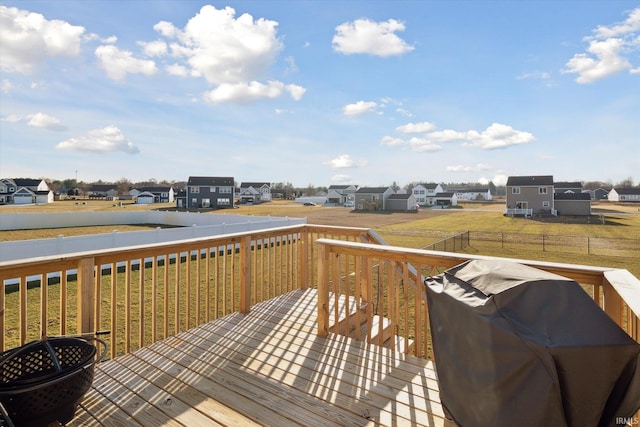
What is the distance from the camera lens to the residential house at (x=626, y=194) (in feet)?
209

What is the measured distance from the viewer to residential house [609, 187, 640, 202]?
6359 cm

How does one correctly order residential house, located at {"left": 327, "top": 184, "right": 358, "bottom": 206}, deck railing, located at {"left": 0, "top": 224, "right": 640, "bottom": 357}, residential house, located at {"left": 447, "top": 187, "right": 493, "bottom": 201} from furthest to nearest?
residential house, located at {"left": 447, "top": 187, "right": 493, "bottom": 201} → residential house, located at {"left": 327, "top": 184, "right": 358, "bottom": 206} → deck railing, located at {"left": 0, "top": 224, "right": 640, "bottom": 357}

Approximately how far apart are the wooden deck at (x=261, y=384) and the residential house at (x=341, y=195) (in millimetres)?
53553

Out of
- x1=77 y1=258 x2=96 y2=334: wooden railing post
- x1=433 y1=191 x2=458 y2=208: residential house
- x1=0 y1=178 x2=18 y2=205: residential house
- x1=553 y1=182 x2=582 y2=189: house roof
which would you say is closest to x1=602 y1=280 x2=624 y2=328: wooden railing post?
x1=77 y1=258 x2=96 y2=334: wooden railing post

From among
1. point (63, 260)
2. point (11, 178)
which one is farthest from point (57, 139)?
point (11, 178)

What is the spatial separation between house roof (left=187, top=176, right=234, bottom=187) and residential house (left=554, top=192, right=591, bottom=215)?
138 feet

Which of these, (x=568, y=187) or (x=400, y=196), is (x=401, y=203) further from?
(x=568, y=187)

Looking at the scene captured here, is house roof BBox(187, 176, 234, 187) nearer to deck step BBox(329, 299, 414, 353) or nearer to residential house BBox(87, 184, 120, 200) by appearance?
residential house BBox(87, 184, 120, 200)

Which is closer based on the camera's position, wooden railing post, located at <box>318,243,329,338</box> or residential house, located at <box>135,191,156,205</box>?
wooden railing post, located at <box>318,243,329,338</box>

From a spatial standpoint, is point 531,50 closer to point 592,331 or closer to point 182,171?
point 592,331

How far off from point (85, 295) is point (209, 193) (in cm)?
4626

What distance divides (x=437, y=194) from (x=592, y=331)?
66354mm

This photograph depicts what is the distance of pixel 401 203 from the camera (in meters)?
44.8

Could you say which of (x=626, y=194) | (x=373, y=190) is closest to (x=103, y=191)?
(x=373, y=190)
